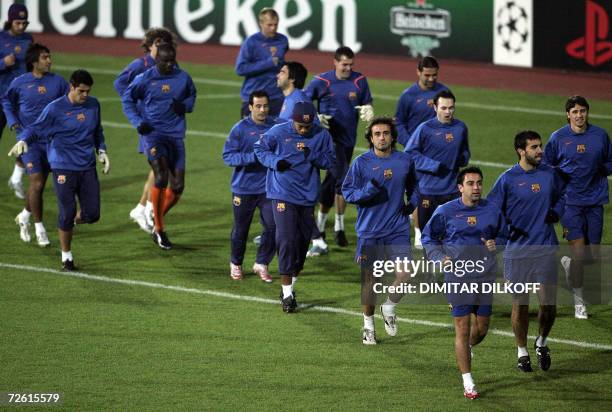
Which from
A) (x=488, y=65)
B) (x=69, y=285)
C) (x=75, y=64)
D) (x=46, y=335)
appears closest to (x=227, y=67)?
(x=75, y=64)

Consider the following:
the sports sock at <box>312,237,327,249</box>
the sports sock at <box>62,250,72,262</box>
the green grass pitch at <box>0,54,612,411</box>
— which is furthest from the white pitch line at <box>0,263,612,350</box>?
the sports sock at <box>312,237,327,249</box>

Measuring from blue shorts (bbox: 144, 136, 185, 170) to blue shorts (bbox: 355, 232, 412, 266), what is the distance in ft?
13.7

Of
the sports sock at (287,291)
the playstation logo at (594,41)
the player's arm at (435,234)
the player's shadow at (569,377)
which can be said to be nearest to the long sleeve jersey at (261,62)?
the sports sock at (287,291)

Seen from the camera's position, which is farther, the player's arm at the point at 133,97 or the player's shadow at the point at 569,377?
the player's arm at the point at 133,97

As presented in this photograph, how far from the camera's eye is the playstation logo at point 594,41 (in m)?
24.3

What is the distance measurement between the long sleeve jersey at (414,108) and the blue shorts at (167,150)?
8.68 ft

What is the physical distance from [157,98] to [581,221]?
5310 mm

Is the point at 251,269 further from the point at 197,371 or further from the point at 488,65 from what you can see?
the point at 488,65

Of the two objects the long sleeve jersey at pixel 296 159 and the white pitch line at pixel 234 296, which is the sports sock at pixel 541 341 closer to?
the white pitch line at pixel 234 296

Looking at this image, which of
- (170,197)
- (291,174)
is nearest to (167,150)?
(170,197)

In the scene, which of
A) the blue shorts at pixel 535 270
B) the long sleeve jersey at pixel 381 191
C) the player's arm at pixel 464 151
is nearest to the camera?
the blue shorts at pixel 535 270

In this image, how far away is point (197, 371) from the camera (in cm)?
1149

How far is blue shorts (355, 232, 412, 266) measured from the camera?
1232cm

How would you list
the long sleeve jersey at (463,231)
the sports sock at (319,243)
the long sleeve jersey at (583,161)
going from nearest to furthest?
1. the long sleeve jersey at (463,231)
2. the long sleeve jersey at (583,161)
3. the sports sock at (319,243)
